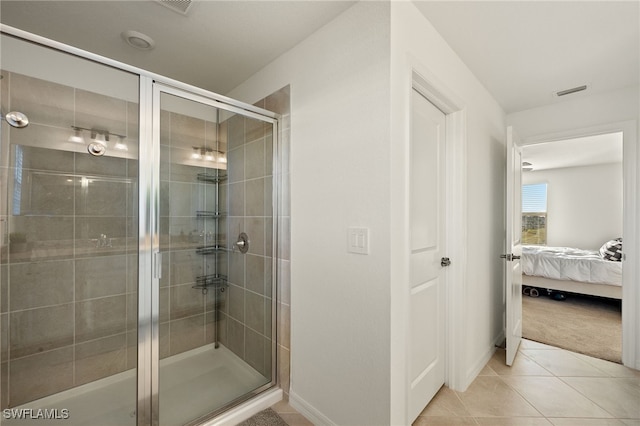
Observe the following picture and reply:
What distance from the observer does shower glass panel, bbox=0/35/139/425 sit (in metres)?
1.50

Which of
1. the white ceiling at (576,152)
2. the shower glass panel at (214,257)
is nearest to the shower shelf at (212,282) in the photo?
the shower glass panel at (214,257)

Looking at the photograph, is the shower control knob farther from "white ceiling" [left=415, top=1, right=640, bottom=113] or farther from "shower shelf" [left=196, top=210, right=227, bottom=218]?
"white ceiling" [left=415, top=1, right=640, bottom=113]

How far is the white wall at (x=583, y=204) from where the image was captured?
5711mm

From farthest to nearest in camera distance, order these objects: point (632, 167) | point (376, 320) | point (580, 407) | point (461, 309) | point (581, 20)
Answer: point (632, 167), point (461, 309), point (580, 407), point (581, 20), point (376, 320)

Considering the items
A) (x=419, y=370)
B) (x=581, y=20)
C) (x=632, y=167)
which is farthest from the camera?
(x=632, y=167)

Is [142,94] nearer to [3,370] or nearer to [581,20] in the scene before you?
[3,370]

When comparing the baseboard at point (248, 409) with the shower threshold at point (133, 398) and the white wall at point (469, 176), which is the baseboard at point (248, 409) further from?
the white wall at point (469, 176)

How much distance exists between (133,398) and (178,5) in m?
2.13

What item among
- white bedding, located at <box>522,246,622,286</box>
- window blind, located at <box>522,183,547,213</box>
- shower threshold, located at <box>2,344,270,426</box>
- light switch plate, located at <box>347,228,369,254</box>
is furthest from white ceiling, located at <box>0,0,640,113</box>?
window blind, located at <box>522,183,547,213</box>

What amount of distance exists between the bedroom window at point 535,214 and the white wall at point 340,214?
7.25 meters

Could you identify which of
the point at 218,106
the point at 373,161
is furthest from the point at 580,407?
the point at 218,106

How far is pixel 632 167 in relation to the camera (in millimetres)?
2389

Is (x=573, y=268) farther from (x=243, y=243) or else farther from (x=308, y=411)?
(x=243, y=243)

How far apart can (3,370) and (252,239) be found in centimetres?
150
